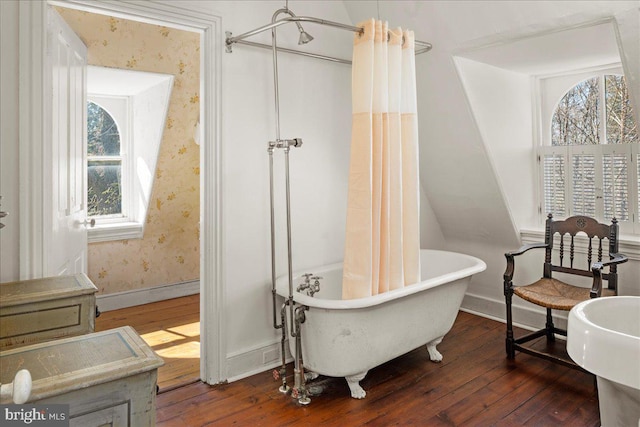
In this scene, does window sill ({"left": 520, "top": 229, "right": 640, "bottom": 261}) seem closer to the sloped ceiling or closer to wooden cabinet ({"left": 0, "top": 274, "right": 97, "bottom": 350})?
the sloped ceiling

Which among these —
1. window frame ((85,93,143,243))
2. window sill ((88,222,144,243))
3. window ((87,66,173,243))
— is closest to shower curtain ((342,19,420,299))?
window ((87,66,173,243))

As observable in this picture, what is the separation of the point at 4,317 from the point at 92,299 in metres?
0.27

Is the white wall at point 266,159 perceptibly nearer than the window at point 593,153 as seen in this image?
Yes

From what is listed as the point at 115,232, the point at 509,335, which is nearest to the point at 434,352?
the point at 509,335

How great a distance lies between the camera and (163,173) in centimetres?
415

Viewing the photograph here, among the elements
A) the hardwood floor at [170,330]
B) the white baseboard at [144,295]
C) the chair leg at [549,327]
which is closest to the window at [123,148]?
the white baseboard at [144,295]

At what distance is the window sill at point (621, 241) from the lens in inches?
117

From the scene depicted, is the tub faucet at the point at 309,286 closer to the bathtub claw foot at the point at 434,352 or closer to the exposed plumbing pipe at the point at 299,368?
the exposed plumbing pipe at the point at 299,368

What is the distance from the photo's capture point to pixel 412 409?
7.79 feet

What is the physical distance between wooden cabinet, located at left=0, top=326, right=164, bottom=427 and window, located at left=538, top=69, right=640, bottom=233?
10.7ft

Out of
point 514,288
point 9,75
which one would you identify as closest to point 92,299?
point 9,75

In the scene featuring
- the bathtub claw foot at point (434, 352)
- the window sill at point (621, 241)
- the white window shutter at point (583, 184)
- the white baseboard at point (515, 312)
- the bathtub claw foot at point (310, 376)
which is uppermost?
the white window shutter at point (583, 184)

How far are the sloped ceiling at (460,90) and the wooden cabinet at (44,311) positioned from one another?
97.0 inches

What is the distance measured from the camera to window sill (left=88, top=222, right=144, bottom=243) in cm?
384
